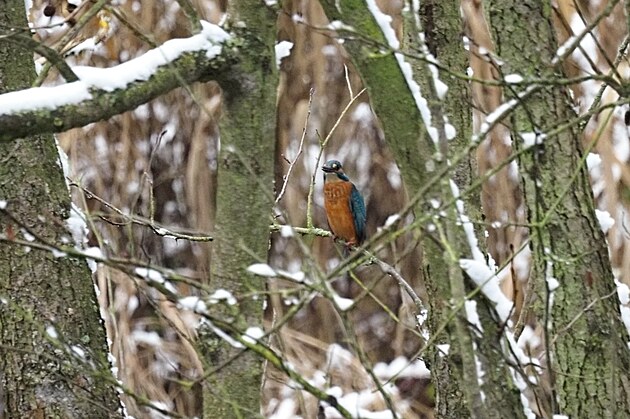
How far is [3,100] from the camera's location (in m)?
1.65

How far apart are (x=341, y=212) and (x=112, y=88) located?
330 cm

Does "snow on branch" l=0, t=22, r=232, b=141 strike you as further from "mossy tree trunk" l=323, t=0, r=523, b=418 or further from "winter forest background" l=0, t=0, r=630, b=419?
"mossy tree trunk" l=323, t=0, r=523, b=418

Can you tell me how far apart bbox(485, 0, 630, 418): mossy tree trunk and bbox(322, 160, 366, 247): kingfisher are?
2653 millimetres

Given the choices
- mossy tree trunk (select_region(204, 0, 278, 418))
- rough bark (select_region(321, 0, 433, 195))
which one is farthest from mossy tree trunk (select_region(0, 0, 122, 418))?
rough bark (select_region(321, 0, 433, 195))

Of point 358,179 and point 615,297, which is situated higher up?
point 615,297

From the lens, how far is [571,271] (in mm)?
2244

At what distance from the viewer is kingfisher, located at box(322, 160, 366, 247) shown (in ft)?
16.4

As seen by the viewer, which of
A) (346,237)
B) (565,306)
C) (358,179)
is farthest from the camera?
(358,179)

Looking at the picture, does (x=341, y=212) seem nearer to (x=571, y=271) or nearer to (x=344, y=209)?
(x=344, y=209)

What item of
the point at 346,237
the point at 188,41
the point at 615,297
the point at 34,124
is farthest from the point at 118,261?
the point at 346,237

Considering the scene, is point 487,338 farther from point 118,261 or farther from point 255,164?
point 118,261

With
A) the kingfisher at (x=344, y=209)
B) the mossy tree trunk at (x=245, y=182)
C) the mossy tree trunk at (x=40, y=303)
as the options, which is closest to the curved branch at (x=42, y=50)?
the mossy tree trunk at (x=245, y=182)

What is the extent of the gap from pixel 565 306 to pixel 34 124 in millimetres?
1202

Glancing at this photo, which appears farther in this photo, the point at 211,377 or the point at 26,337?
the point at 26,337
